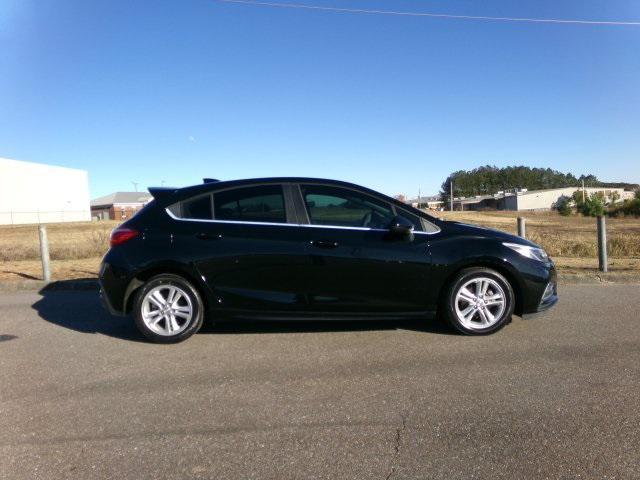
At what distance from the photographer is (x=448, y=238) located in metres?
5.04

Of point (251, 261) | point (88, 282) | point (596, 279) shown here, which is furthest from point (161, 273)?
point (596, 279)

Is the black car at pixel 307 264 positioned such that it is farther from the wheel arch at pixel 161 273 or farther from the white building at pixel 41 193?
the white building at pixel 41 193

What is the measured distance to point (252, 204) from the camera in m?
5.09

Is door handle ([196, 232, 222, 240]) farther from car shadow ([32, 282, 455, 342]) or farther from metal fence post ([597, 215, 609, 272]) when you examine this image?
metal fence post ([597, 215, 609, 272])

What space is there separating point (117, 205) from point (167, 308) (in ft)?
343

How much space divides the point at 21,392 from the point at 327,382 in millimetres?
2311

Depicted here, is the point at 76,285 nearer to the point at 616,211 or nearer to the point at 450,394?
the point at 450,394

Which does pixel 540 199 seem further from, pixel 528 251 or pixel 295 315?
pixel 295 315

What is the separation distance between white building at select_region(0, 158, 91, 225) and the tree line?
114 metres

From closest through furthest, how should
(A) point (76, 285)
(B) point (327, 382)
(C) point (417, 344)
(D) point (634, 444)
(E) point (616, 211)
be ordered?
(D) point (634, 444)
(B) point (327, 382)
(C) point (417, 344)
(A) point (76, 285)
(E) point (616, 211)

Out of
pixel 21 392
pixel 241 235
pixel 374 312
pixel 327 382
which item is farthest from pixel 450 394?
pixel 21 392

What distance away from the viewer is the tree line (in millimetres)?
155625

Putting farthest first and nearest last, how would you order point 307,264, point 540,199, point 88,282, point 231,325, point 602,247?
point 540,199 < point 602,247 < point 88,282 < point 231,325 < point 307,264

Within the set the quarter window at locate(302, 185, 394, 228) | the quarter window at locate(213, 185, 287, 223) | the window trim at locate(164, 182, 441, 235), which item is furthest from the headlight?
the quarter window at locate(213, 185, 287, 223)
